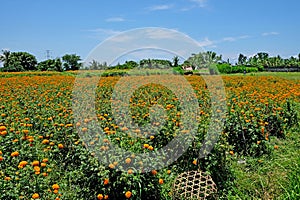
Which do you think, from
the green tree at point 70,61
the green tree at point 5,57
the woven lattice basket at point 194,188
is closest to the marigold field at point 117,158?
the woven lattice basket at point 194,188

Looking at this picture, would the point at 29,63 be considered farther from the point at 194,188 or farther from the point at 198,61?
the point at 194,188

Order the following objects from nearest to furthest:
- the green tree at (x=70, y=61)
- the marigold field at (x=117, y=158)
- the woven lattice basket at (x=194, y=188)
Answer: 1. the marigold field at (x=117, y=158)
2. the woven lattice basket at (x=194, y=188)
3. the green tree at (x=70, y=61)

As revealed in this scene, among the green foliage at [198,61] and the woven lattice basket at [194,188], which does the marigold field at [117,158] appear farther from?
the green foliage at [198,61]

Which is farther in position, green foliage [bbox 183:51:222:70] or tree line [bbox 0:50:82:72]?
tree line [bbox 0:50:82:72]

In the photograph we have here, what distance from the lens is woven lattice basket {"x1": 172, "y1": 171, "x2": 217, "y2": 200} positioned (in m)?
2.89

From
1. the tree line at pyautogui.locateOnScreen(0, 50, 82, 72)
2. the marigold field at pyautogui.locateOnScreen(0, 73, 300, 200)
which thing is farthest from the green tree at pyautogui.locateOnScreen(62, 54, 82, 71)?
the marigold field at pyautogui.locateOnScreen(0, 73, 300, 200)

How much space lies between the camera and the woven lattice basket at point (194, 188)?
2.89 meters

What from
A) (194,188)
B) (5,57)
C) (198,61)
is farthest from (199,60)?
(5,57)

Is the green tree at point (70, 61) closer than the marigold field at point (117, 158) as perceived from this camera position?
No

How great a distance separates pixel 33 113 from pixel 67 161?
1.87 meters

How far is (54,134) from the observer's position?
3.86 m

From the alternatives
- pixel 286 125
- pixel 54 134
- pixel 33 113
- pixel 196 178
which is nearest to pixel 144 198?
pixel 196 178

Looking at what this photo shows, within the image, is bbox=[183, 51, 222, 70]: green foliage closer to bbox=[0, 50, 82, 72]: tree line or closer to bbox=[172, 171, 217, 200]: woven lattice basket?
bbox=[172, 171, 217, 200]: woven lattice basket

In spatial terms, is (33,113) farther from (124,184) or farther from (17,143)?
(124,184)
